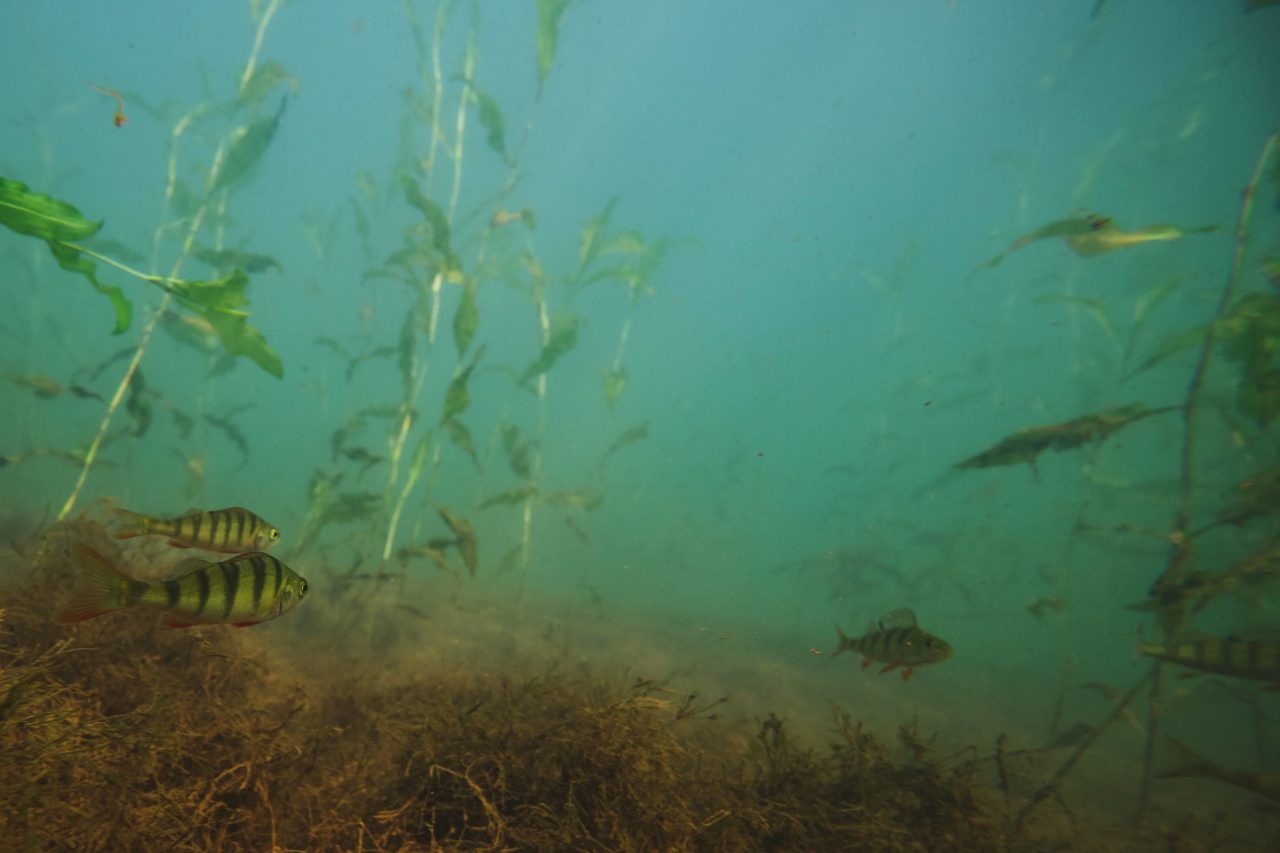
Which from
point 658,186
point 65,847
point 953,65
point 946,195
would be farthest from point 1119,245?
point 658,186

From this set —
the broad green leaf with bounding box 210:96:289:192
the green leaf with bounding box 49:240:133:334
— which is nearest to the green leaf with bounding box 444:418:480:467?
the green leaf with bounding box 49:240:133:334

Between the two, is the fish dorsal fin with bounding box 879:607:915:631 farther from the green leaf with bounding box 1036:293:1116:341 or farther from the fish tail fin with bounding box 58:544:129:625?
the green leaf with bounding box 1036:293:1116:341

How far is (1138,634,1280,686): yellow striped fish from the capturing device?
3.01m

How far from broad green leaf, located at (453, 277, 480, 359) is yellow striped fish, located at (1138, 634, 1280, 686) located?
17.9 feet

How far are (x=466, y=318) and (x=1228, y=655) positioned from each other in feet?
19.3

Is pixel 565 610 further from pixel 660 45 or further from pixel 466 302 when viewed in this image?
pixel 660 45

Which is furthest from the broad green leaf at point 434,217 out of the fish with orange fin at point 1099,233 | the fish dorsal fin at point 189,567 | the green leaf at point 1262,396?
the green leaf at point 1262,396

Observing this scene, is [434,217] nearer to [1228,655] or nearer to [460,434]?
[460,434]

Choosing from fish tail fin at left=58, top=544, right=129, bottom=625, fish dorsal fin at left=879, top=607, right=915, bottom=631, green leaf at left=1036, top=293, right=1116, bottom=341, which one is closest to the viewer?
fish tail fin at left=58, top=544, right=129, bottom=625

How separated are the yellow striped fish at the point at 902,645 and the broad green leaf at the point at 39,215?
182 inches

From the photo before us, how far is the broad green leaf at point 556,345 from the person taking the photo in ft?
19.3

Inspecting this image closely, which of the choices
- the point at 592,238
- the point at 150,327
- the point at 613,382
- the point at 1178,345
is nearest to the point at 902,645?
the point at 1178,345

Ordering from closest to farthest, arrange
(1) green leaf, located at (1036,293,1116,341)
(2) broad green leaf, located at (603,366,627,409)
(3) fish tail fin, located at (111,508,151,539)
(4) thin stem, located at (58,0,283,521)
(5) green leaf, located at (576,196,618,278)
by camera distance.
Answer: (3) fish tail fin, located at (111,508,151,539) < (4) thin stem, located at (58,0,283,521) < (1) green leaf, located at (1036,293,1116,341) < (5) green leaf, located at (576,196,618,278) < (2) broad green leaf, located at (603,366,627,409)

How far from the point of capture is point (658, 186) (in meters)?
54.8
